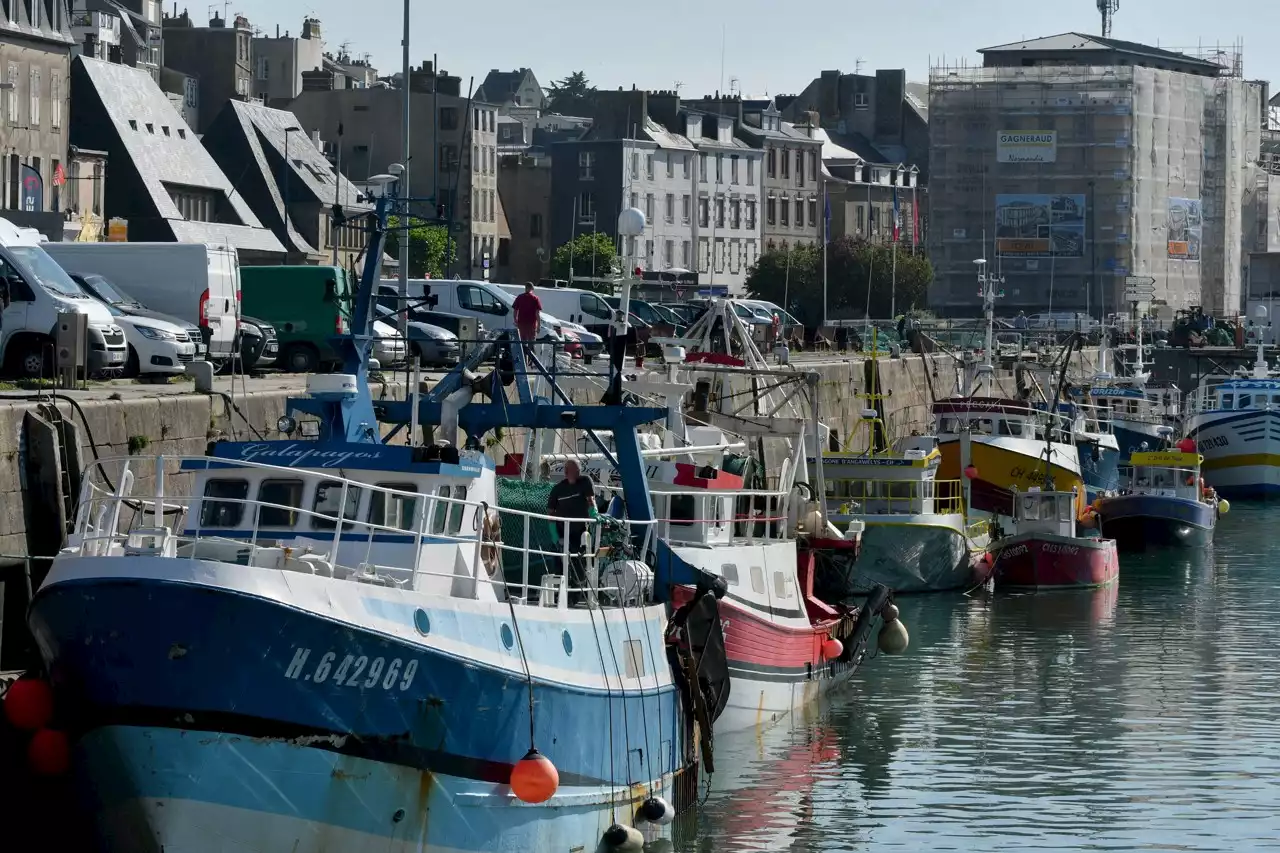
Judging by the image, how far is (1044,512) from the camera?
136 feet

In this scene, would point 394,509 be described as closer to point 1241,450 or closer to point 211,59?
point 1241,450

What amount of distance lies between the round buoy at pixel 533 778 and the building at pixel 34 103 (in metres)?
52.2

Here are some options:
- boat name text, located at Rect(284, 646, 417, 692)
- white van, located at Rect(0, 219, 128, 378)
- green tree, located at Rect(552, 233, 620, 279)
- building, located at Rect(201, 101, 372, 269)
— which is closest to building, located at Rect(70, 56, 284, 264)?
building, located at Rect(201, 101, 372, 269)

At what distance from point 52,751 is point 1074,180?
7967cm

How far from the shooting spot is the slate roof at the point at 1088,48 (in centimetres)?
10419

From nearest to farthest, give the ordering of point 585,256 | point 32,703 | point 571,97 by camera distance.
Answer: point 32,703, point 585,256, point 571,97

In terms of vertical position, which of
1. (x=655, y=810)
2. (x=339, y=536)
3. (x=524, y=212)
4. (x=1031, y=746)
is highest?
(x=524, y=212)

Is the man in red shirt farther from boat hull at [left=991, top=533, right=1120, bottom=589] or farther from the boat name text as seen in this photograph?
boat hull at [left=991, top=533, right=1120, bottom=589]

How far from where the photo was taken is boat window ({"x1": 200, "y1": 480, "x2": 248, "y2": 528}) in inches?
641

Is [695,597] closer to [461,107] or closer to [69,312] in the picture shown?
[69,312]

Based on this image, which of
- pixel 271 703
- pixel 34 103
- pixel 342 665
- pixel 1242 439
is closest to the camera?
pixel 271 703

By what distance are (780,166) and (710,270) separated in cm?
906

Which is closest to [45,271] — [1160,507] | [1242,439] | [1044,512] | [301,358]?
[301,358]

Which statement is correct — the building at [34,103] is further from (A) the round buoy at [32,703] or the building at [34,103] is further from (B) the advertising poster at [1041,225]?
(A) the round buoy at [32,703]
